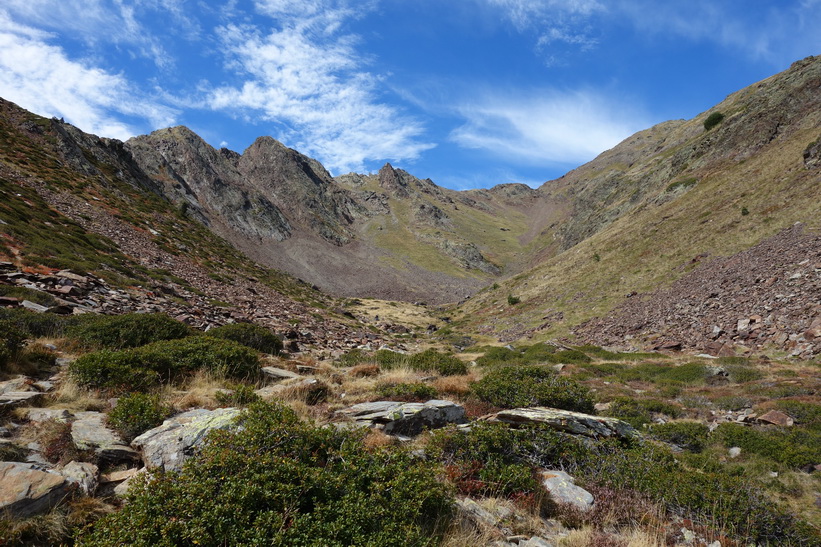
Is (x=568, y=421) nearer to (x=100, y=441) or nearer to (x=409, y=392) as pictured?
(x=409, y=392)

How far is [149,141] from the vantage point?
108 metres

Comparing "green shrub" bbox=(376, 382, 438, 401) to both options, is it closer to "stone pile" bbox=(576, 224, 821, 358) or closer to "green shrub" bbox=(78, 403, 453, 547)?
"green shrub" bbox=(78, 403, 453, 547)

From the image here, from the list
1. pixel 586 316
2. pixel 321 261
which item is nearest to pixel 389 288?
pixel 321 261

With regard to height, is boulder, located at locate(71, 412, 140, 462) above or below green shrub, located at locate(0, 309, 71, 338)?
below

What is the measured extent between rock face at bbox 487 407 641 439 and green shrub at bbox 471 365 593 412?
1574mm

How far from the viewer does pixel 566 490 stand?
7.16 meters

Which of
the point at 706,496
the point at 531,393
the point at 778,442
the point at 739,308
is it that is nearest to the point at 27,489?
the point at 706,496

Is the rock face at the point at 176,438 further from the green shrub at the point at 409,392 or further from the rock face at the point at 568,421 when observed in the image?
the rock face at the point at 568,421

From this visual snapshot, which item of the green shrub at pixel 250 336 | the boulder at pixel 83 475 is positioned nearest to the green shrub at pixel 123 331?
the green shrub at pixel 250 336

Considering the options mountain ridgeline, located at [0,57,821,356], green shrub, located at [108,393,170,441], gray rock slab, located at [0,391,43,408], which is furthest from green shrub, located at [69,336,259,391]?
mountain ridgeline, located at [0,57,821,356]

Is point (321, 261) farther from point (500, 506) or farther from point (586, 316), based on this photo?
point (500, 506)

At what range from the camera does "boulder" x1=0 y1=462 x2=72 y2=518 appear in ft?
13.5

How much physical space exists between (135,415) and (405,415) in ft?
18.6

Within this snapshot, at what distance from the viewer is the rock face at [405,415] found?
8953 mm
